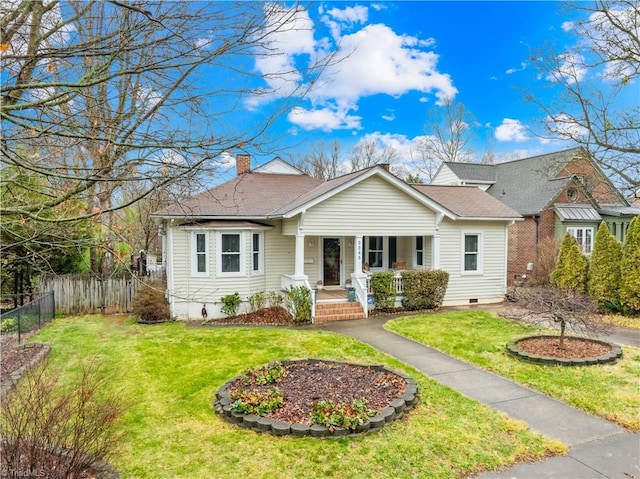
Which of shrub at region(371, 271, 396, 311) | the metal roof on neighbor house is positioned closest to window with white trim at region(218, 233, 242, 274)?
shrub at region(371, 271, 396, 311)

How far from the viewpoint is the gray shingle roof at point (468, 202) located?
15.7 metres

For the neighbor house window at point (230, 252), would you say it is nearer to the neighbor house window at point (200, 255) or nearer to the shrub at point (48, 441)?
the neighbor house window at point (200, 255)

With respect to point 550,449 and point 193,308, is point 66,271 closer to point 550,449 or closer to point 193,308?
point 193,308

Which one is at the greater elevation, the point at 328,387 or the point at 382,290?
the point at 382,290

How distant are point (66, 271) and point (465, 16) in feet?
54.7

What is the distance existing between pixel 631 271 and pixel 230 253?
504 inches

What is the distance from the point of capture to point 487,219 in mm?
15406

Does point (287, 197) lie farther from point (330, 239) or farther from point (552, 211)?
point (552, 211)

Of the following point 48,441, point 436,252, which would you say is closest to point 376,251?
point 436,252

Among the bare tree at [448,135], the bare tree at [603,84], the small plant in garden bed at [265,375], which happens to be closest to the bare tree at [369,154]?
the bare tree at [448,135]

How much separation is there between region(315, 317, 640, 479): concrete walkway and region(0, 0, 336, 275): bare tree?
453 cm

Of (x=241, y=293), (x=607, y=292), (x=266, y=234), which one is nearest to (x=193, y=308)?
(x=241, y=293)

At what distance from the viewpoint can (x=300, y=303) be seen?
12617mm

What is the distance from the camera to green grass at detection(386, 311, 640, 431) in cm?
599
